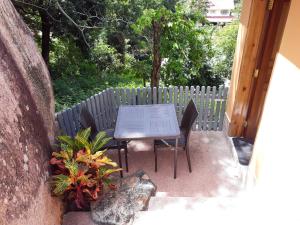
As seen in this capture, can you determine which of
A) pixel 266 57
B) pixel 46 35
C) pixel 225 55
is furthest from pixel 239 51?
pixel 46 35

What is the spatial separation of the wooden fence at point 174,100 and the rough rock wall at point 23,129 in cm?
193

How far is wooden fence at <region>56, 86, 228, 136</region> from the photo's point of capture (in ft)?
17.3

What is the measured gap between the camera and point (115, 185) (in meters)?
3.67

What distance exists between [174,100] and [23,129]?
342 centimetres

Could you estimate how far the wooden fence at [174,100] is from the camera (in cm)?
529

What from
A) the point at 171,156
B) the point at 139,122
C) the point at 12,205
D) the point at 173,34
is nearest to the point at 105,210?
the point at 12,205

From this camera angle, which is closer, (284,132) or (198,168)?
(284,132)

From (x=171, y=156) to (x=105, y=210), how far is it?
6.33ft

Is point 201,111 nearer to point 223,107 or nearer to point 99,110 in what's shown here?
point 223,107

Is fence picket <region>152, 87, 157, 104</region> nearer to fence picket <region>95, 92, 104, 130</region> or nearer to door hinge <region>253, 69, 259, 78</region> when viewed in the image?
fence picket <region>95, 92, 104, 130</region>

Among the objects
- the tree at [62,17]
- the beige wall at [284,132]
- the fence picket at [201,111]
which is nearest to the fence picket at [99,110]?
the fence picket at [201,111]

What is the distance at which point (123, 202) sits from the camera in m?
3.34

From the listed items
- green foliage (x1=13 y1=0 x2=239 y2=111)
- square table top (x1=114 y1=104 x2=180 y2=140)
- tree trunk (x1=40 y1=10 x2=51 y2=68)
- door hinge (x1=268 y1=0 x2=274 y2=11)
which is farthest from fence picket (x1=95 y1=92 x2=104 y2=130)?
tree trunk (x1=40 y1=10 x2=51 y2=68)

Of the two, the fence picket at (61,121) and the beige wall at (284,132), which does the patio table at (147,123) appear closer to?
the fence picket at (61,121)
